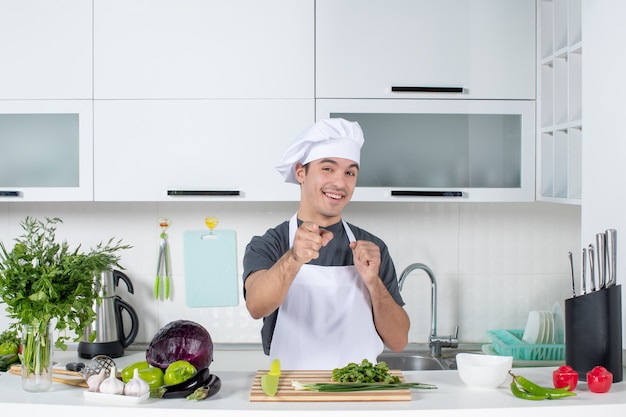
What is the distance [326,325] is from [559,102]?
1167 millimetres

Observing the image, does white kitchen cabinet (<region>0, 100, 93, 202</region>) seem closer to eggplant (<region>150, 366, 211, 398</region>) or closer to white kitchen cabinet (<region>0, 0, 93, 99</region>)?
white kitchen cabinet (<region>0, 0, 93, 99</region>)

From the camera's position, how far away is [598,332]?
198 cm

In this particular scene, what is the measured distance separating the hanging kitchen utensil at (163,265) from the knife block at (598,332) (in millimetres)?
1727

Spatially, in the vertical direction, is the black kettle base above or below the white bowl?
below

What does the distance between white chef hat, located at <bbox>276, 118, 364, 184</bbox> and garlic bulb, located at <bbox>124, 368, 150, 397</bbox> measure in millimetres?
845

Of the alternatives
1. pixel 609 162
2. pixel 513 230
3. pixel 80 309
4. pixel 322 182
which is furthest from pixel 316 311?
pixel 513 230

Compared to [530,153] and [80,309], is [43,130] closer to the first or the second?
[80,309]

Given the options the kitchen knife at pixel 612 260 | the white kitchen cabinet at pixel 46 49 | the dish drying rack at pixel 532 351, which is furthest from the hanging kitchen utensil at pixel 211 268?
the kitchen knife at pixel 612 260

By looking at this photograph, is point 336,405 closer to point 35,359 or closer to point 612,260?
point 35,359

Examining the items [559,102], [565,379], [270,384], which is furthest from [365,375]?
[559,102]

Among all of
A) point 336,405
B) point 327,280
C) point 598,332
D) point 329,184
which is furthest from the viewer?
point 327,280

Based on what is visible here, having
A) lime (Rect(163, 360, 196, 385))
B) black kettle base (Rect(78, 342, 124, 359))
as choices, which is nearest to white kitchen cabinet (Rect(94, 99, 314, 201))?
black kettle base (Rect(78, 342, 124, 359))

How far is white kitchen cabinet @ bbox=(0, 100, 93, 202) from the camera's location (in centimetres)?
272

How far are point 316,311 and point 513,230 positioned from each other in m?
1.20
